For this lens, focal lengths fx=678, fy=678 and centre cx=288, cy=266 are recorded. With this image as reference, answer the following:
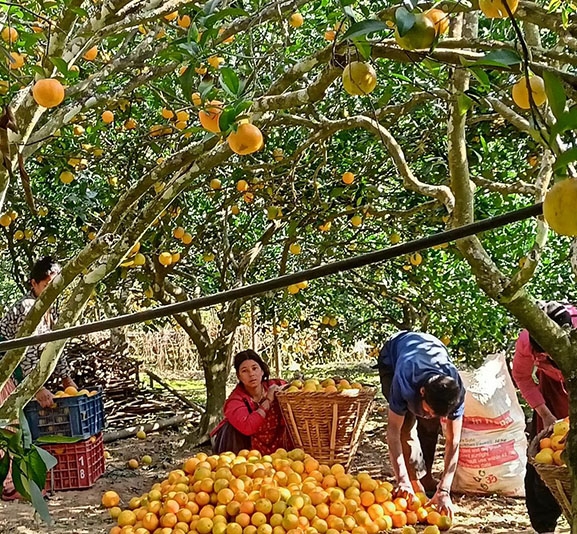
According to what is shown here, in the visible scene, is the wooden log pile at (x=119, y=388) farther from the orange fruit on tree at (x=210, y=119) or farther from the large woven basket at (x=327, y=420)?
the orange fruit on tree at (x=210, y=119)

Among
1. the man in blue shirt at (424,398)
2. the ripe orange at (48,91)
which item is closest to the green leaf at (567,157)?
the ripe orange at (48,91)

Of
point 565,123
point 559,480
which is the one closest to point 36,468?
point 565,123

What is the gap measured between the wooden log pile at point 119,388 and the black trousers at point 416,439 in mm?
3368

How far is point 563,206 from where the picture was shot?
82 centimetres

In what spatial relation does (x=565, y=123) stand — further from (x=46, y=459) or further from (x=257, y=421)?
(x=257, y=421)

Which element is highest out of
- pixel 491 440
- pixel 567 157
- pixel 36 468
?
pixel 567 157

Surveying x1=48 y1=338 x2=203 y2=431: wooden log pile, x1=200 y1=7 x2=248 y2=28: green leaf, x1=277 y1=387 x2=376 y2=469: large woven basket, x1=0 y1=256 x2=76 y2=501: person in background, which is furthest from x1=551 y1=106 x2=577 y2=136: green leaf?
x1=48 y1=338 x2=203 y2=431: wooden log pile

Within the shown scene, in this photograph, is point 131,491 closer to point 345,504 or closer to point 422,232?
point 345,504

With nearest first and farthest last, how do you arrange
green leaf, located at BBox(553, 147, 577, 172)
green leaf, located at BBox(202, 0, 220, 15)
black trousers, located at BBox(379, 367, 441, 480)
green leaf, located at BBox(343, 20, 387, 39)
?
green leaf, located at BBox(553, 147, 577, 172), green leaf, located at BBox(343, 20, 387, 39), green leaf, located at BBox(202, 0, 220, 15), black trousers, located at BBox(379, 367, 441, 480)

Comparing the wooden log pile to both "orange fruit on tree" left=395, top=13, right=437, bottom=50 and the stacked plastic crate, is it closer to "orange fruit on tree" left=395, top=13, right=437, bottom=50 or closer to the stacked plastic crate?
the stacked plastic crate

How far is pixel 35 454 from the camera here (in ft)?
4.49

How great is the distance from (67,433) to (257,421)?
1383 millimetres

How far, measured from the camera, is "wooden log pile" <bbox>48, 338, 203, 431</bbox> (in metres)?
7.63

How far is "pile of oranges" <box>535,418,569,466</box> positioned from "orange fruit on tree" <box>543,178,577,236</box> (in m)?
1.50
